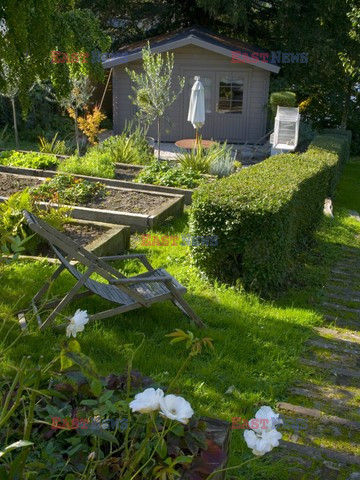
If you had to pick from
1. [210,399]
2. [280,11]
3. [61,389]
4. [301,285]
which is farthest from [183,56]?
[61,389]

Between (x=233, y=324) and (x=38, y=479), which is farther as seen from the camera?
(x=233, y=324)

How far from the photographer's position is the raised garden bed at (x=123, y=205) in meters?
8.18

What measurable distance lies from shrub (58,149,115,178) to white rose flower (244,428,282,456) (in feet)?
31.3

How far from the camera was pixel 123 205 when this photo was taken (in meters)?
8.97

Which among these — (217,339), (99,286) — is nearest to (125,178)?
(99,286)

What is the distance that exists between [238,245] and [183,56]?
14361mm

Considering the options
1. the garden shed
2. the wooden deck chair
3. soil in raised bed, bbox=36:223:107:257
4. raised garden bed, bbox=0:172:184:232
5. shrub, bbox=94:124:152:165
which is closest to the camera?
the wooden deck chair

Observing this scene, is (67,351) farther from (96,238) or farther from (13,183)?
(13,183)

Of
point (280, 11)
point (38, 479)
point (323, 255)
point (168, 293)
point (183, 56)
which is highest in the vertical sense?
point (280, 11)

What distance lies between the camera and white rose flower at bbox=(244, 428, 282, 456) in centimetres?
167

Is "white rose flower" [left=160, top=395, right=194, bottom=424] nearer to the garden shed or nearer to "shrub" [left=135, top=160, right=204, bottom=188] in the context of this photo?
"shrub" [left=135, top=160, right=204, bottom=188]

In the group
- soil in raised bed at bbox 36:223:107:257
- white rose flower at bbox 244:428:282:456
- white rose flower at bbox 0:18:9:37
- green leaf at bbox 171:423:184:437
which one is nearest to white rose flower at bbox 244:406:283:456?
white rose flower at bbox 244:428:282:456

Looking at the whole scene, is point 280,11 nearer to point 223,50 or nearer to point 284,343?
point 223,50

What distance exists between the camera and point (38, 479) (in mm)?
1896
